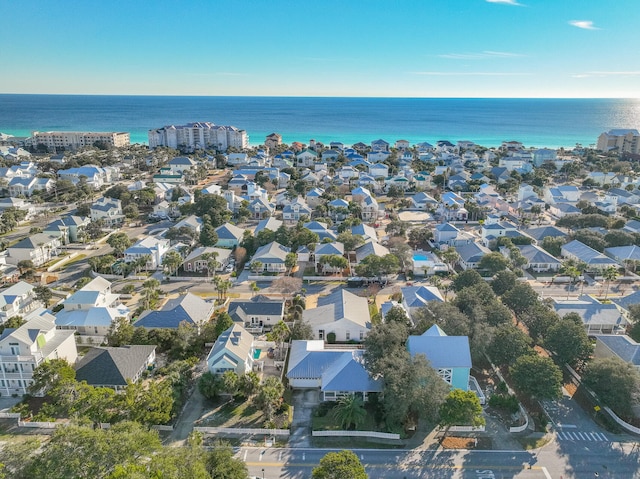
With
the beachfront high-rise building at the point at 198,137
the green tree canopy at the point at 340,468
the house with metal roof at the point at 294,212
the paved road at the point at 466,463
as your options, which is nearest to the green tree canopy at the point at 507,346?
the paved road at the point at 466,463

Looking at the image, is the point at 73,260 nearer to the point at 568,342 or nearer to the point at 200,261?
the point at 200,261

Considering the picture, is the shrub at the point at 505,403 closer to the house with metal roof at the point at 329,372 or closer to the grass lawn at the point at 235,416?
the house with metal roof at the point at 329,372

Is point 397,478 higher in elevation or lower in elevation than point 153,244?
lower

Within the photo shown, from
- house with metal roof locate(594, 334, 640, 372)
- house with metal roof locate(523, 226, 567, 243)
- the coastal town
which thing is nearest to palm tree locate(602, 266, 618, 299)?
the coastal town

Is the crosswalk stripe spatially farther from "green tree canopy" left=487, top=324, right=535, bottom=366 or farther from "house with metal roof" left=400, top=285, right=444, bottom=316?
"house with metal roof" left=400, top=285, right=444, bottom=316

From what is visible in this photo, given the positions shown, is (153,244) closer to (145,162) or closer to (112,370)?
(112,370)

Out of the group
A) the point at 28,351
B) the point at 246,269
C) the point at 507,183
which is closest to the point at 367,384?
the point at 28,351
